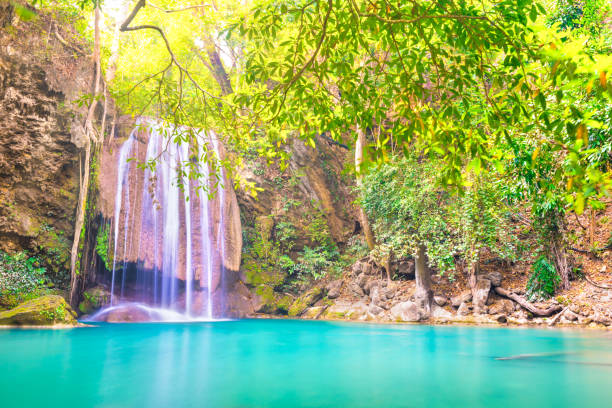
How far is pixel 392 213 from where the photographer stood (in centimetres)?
1213

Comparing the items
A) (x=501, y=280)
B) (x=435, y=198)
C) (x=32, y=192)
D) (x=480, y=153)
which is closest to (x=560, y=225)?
(x=501, y=280)

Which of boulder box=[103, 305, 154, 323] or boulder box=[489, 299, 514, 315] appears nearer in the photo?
boulder box=[489, 299, 514, 315]

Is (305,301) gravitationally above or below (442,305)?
below

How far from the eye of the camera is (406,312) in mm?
11367

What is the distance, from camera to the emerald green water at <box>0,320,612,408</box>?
338 centimetres

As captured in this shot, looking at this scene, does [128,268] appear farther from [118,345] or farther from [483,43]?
[483,43]

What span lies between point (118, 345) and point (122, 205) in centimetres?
742

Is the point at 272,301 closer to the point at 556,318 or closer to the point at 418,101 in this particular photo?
the point at 556,318

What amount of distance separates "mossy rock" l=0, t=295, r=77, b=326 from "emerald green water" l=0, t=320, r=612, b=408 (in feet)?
2.10

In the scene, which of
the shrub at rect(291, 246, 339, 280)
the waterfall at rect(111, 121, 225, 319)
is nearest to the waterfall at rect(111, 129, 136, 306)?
the waterfall at rect(111, 121, 225, 319)

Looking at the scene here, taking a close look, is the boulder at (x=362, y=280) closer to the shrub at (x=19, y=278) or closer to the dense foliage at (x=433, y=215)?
the dense foliage at (x=433, y=215)

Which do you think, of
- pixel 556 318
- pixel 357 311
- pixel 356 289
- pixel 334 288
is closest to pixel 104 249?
pixel 334 288

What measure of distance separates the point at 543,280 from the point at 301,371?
344 inches

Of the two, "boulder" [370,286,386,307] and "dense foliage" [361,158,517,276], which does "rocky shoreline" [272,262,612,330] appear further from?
"dense foliage" [361,158,517,276]
